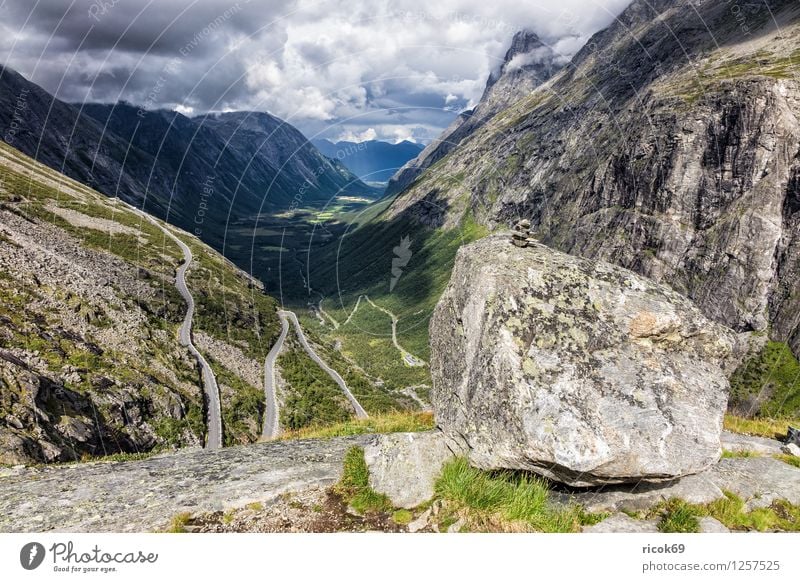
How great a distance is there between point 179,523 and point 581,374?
953cm

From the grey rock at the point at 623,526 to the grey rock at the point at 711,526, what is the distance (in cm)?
92

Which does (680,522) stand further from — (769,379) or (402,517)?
→ (769,379)

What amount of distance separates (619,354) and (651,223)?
185767 mm

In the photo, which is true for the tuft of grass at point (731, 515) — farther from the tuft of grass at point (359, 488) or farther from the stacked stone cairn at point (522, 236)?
the stacked stone cairn at point (522, 236)

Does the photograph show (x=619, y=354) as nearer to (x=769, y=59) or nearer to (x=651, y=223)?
(x=651, y=223)

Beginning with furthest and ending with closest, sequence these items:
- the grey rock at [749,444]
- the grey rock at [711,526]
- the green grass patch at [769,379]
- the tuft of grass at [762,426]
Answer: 1. the green grass patch at [769,379]
2. the tuft of grass at [762,426]
3. the grey rock at [749,444]
4. the grey rock at [711,526]

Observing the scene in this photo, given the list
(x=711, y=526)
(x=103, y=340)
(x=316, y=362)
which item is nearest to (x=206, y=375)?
(x=103, y=340)

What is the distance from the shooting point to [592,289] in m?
10.9

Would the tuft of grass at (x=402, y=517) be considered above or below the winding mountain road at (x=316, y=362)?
above

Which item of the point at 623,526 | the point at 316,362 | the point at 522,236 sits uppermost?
the point at 522,236

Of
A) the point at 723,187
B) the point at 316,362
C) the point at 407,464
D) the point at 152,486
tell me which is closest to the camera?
the point at 407,464

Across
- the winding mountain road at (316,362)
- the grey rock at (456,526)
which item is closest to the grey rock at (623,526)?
the grey rock at (456,526)

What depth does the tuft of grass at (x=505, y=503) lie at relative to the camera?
351 inches

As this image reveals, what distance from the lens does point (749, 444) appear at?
14.5 metres
